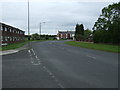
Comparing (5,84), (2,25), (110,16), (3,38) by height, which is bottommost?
(5,84)

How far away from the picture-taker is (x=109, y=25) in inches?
1406

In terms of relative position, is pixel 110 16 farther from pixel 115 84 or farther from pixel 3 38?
pixel 115 84

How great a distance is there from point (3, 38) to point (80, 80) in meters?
32.2

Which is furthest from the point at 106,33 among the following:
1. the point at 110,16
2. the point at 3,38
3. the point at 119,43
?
the point at 3,38

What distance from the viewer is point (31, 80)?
6426mm

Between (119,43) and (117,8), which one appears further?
(117,8)

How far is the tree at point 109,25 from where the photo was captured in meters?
30.8

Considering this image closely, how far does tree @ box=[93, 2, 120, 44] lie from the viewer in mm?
30798

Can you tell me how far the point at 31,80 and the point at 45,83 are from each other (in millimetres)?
797

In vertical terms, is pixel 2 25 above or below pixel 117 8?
below

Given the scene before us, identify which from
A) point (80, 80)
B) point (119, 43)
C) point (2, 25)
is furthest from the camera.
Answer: point (2, 25)

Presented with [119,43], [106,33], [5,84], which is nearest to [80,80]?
[5,84]

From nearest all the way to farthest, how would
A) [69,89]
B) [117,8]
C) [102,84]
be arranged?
[69,89]
[102,84]
[117,8]

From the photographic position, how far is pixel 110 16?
130ft
